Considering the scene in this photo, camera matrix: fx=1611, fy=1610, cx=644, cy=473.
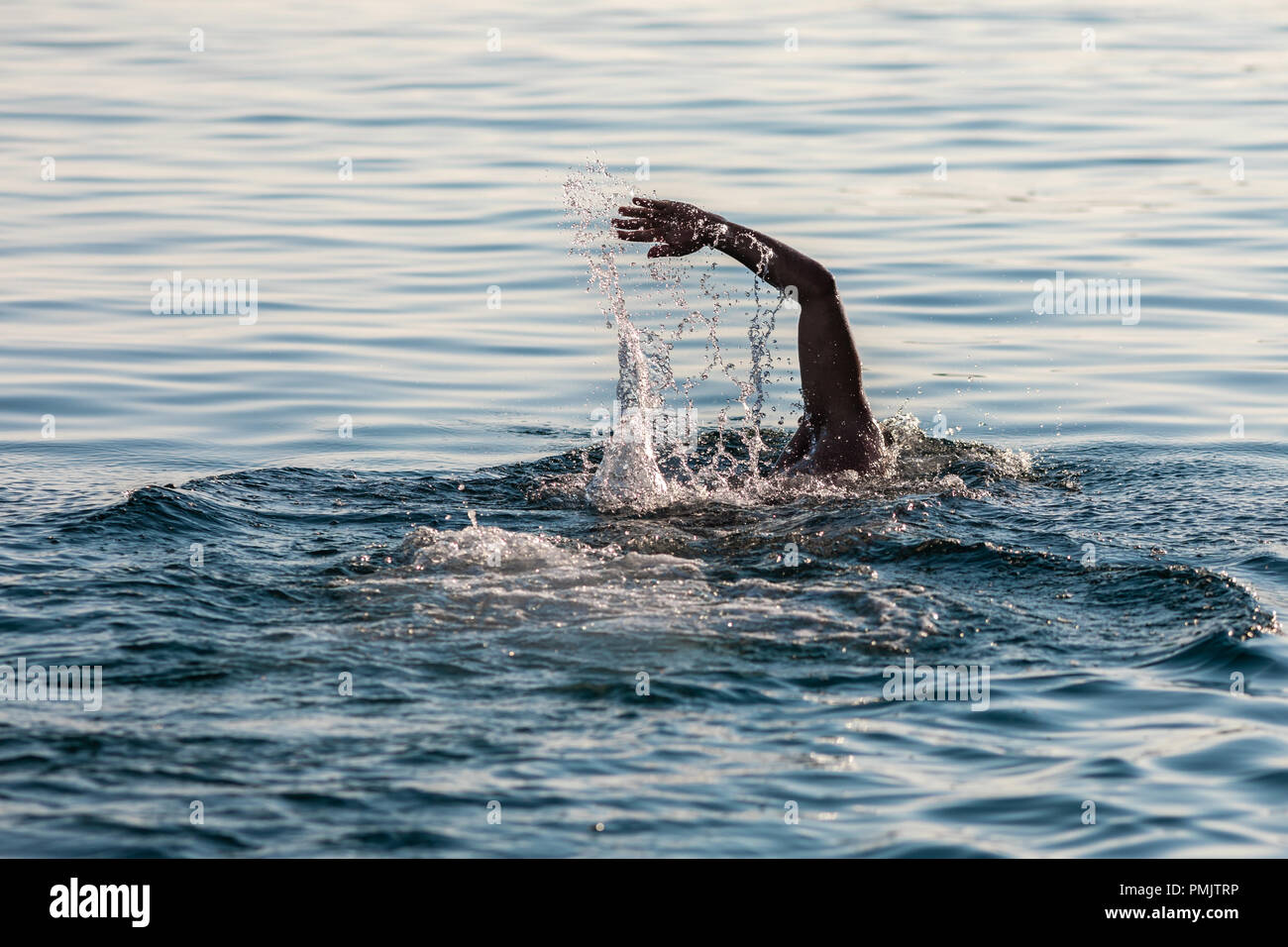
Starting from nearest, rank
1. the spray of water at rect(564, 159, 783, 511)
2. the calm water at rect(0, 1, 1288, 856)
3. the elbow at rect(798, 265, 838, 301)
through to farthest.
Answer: the calm water at rect(0, 1, 1288, 856)
the elbow at rect(798, 265, 838, 301)
the spray of water at rect(564, 159, 783, 511)

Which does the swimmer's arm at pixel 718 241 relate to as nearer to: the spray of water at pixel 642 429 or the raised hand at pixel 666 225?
the raised hand at pixel 666 225

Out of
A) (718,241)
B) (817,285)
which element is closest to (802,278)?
(817,285)

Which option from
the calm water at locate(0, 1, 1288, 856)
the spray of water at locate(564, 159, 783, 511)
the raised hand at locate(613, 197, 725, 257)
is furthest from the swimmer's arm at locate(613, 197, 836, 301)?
the calm water at locate(0, 1, 1288, 856)

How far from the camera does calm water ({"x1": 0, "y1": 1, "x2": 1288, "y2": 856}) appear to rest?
522 centimetres

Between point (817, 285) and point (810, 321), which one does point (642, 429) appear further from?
point (817, 285)

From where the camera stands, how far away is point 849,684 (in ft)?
19.7

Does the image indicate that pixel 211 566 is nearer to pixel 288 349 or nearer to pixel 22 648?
pixel 22 648

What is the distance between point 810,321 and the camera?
851 centimetres

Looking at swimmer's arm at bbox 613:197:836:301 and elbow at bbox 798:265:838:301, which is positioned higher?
swimmer's arm at bbox 613:197:836:301

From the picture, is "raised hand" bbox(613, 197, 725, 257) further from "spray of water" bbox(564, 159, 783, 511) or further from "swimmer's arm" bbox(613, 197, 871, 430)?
"spray of water" bbox(564, 159, 783, 511)

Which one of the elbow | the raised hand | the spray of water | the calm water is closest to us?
the calm water

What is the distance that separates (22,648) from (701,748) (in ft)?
9.13

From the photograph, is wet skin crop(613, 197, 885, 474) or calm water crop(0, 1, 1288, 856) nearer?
calm water crop(0, 1, 1288, 856)
